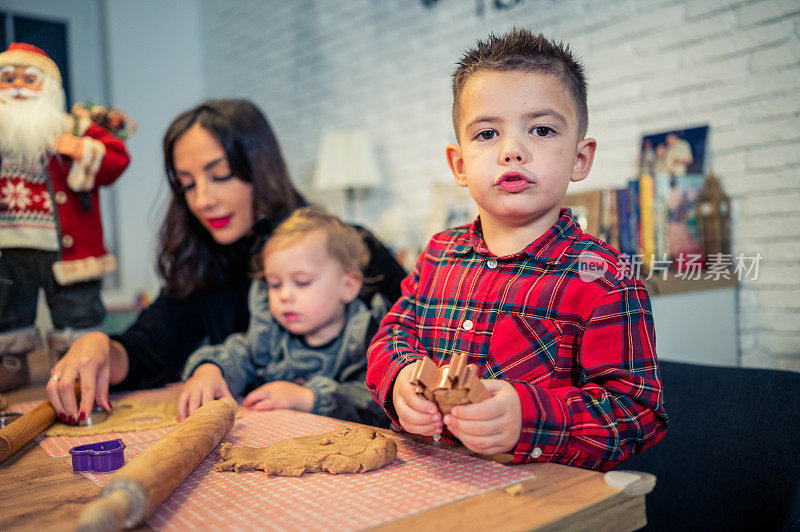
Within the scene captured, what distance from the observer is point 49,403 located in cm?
103

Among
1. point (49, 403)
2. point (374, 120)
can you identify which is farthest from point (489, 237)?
point (374, 120)

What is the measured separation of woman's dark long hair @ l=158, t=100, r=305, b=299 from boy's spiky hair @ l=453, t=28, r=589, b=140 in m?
0.77

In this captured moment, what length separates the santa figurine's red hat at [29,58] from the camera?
3.90 feet

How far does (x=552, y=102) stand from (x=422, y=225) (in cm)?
230

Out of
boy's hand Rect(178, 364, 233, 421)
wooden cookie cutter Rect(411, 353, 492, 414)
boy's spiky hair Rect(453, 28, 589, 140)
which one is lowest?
boy's hand Rect(178, 364, 233, 421)

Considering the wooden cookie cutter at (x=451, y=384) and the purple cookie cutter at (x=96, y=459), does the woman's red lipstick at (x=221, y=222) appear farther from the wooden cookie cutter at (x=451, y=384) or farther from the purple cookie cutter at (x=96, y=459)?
the wooden cookie cutter at (x=451, y=384)

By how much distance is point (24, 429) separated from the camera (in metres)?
0.88

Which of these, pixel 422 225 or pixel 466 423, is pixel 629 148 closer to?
pixel 422 225

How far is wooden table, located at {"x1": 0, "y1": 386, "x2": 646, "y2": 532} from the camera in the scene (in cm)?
57

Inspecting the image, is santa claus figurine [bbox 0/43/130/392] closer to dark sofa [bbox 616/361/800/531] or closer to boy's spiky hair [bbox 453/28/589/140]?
boy's spiky hair [bbox 453/28/589/140]

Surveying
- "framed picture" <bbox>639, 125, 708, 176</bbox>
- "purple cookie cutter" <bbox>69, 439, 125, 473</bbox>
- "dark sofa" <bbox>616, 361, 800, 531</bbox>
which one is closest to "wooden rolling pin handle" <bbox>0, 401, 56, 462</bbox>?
"purple cookie cutter" <bbox>69, 439, 125, 473</bbox>

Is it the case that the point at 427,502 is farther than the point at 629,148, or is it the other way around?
the point at 629,148

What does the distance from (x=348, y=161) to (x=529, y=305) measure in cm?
252

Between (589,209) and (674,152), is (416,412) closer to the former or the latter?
(589,209)
